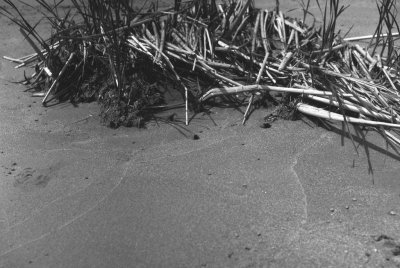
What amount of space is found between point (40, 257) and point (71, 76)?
50.5 inches

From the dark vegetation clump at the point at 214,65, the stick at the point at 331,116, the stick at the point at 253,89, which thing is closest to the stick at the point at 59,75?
the dark vegetation clump at the point at 214,65

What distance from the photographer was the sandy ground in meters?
1.96

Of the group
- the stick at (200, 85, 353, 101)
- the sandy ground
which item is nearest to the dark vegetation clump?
the stick at (200, 85, 353, 101)

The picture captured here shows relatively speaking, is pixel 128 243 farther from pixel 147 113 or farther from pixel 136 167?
pixel 147 113

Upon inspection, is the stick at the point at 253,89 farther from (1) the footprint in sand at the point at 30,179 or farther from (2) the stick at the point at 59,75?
(1) the footprint in sand at the point at 30,179

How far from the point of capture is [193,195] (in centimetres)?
224

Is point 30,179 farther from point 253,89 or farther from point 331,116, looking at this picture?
point 331,116

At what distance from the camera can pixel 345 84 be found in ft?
9.12

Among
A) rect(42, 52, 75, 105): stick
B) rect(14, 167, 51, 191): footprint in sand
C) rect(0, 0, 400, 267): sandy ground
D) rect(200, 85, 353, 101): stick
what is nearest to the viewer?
rect(0, 0, 400, 267): sandy ground

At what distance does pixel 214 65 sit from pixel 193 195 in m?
0.93

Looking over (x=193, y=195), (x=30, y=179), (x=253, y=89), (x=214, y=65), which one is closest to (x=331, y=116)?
(x=253, y=89)

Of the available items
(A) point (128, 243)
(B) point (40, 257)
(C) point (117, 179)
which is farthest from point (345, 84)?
(B) point (40, 257)

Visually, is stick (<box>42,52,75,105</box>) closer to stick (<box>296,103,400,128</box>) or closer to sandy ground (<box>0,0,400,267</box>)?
sandy ground (<box>0,0,400,267</box>)

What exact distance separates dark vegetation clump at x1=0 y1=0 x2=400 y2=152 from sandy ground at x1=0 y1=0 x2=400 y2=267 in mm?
114
